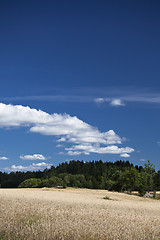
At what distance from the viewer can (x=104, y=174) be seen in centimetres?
11006

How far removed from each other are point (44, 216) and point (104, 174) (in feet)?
340

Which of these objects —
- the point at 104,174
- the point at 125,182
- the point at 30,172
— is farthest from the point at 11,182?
the point at 125,182

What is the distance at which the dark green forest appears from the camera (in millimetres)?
66312

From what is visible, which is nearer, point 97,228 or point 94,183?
point 97,228

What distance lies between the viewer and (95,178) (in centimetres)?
10800

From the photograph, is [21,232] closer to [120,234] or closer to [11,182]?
[120,234]

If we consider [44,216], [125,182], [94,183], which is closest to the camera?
[44,216]

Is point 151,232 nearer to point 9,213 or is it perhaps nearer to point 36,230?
point 36,230

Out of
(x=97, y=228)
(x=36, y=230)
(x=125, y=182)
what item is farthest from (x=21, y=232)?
(x=125, y=182)

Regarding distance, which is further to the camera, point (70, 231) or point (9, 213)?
point (9, 213)

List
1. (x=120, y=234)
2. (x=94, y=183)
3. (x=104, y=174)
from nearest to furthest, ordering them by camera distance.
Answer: (x=120, y=234) < (x=94, y=183) < (x=104, y=174)

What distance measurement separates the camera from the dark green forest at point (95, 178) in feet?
218

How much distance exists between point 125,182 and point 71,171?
73.7 m

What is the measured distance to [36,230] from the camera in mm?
7238
